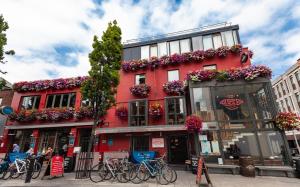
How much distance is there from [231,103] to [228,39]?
6729 millimetres

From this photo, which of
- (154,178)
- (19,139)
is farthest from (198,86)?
(19,139)

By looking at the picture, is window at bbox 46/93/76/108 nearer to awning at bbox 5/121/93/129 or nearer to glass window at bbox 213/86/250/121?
awning at bbox 5/121/93/129

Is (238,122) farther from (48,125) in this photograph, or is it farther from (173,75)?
(48,125)

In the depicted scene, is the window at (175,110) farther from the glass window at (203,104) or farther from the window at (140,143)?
the window at (140,143)

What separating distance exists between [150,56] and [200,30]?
5103 millimetres

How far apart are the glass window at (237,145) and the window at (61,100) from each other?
42.6 feet

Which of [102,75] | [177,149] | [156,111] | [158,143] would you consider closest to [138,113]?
[156,111]

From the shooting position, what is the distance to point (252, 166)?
8.73 m

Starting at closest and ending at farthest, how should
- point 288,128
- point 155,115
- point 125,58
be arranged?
point 288,128 → point 155,115 → point 125,58

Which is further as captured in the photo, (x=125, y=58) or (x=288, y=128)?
(x=125, y=58)

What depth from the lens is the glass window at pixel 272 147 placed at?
910 cm

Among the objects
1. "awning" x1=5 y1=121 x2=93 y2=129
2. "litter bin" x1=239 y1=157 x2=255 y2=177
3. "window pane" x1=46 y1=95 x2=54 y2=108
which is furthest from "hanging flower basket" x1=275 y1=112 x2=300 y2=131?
"window pane" x1=46 y1=95 x2=54 y2=108

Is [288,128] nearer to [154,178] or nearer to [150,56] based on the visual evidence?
[154,178]

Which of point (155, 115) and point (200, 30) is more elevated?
point (200, 30)
